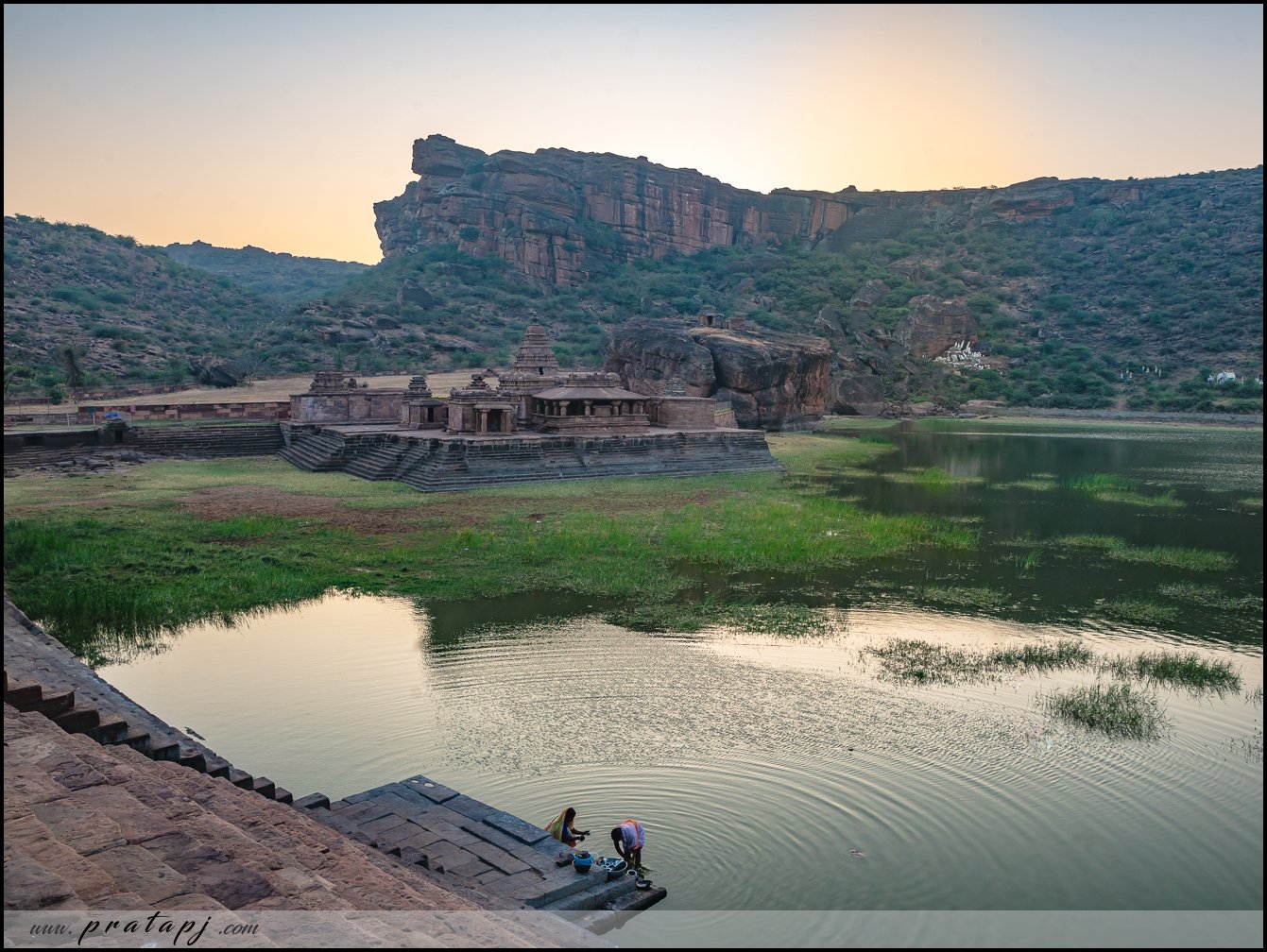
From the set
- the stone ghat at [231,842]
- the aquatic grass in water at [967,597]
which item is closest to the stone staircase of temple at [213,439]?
the stone ghat at [231,842]

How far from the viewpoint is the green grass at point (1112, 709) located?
10367 millimetres

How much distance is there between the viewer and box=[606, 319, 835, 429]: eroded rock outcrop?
51.0 m

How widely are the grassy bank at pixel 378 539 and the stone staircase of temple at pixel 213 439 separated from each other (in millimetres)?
5491

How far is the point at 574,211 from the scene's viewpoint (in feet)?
341

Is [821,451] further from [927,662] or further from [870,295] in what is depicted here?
[870,295]

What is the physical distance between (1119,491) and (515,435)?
18391 mm

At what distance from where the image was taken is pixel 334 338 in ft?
209

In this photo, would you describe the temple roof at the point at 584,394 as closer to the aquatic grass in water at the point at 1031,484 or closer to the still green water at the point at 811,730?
the aquatic grass in water at the point at 1031,484

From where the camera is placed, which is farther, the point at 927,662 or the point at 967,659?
the point at 967,659

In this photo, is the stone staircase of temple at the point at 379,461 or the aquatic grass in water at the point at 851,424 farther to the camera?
the aquatic grass in water at the point at 851,424

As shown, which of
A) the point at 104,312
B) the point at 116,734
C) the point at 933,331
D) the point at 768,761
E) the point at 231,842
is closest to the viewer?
the point at 231,842

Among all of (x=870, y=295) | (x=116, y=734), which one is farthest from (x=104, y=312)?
(x=116, y=734)

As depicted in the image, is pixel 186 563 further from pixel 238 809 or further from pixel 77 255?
pixel 77 255

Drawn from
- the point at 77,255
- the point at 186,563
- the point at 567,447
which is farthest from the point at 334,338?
the point at 186,563
